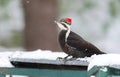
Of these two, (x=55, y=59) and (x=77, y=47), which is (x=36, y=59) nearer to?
(x=55, y=59)

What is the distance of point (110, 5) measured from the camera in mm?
16641

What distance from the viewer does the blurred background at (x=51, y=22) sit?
561 inches

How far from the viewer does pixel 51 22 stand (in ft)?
46.7

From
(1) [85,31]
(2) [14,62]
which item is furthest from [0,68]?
(1) [85,31]

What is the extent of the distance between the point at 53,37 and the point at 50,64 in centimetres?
627

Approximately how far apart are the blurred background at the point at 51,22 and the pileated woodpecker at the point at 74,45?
515 centimetres

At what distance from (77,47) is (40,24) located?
5.65 m

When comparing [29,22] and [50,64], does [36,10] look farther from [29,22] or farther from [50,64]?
[50,64]

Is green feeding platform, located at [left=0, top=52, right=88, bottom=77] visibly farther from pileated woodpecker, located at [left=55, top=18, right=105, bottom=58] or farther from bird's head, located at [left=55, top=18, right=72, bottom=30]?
bird's head, located at [left=55, top=18, right=72, bottom=30]

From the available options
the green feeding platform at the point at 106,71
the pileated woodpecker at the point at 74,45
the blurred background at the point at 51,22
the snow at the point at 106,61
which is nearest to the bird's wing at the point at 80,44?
the pileated woodpecker at the point at 74,45

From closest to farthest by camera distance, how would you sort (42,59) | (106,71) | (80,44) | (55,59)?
(106,71) → (42,59) → (55,59) → (80,44)

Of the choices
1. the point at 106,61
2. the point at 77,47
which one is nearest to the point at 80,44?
the point at 77,47

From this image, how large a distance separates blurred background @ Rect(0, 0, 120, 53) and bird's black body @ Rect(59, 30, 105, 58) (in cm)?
529

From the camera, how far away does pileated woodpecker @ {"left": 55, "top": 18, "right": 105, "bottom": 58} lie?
855 cm
